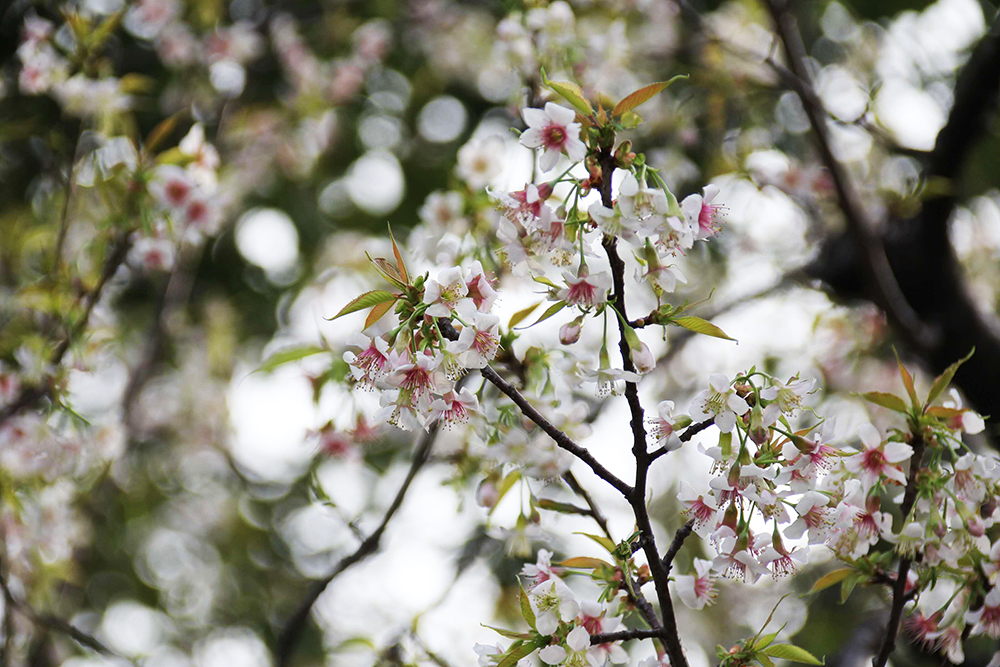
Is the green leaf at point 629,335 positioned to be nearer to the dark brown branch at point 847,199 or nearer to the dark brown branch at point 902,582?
the dark brown branch at point 902,582

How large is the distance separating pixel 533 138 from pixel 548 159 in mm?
35

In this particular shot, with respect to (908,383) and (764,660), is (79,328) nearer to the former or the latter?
(764,660)

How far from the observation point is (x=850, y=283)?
268 cm

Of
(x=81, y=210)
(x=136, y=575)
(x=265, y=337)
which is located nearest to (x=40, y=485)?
(x=81, y=210)

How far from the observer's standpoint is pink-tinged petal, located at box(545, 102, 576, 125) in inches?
36.5

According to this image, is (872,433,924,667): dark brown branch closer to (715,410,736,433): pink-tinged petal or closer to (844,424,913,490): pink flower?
(844,424,913,490): pink flower

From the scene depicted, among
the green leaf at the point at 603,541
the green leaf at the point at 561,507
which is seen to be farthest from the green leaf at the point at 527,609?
the green leaf at the point at 561,507

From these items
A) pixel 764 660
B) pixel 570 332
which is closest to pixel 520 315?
pixel 570 332

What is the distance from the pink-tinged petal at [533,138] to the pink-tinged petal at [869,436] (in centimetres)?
56

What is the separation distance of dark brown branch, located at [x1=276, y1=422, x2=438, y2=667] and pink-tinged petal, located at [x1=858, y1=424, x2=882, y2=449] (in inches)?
27.4

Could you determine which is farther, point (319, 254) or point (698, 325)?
point (319, 254)

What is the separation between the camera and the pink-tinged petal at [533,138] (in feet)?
3.20

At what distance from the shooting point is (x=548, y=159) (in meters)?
0.98

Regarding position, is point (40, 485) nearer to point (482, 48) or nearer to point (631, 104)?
point (631, 104)
